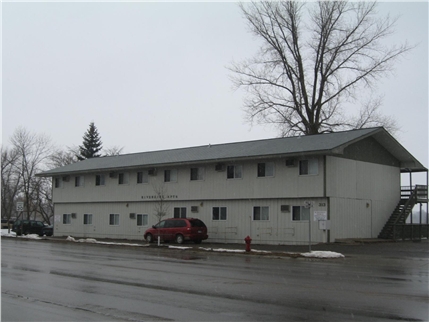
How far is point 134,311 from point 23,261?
39.8ft

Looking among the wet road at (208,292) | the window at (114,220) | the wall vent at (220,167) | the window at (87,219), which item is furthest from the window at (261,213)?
the window at (87,219)

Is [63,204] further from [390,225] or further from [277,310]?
[277,310]

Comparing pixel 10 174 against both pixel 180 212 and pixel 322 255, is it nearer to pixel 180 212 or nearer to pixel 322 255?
pixel 180 212

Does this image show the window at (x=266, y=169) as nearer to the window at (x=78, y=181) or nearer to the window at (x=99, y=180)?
the window at (x=99, y=180)

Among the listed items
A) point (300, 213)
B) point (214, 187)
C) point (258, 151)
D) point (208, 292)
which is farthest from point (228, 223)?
point (208, 292)

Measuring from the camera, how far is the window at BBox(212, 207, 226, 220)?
3597 cm

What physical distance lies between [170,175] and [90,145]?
158 feet

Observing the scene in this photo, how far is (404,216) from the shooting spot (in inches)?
1430

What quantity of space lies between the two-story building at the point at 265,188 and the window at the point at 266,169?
0.06 metres

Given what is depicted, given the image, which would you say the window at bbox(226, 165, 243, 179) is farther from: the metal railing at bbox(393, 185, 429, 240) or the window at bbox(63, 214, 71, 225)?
the window at bbox(63, 214, 71, 225)

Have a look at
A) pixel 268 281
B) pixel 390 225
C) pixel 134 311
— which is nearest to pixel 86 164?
pixel 390 225

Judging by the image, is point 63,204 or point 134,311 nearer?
point 134,311

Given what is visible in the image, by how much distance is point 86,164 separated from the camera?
159ft

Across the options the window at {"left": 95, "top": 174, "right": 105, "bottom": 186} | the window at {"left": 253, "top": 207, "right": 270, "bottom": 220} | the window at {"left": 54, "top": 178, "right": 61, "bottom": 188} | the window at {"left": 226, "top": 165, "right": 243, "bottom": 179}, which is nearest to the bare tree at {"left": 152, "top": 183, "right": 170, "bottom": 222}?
the window at {"left": 226, "top": 165, "right": 243, "bottom": 179}
